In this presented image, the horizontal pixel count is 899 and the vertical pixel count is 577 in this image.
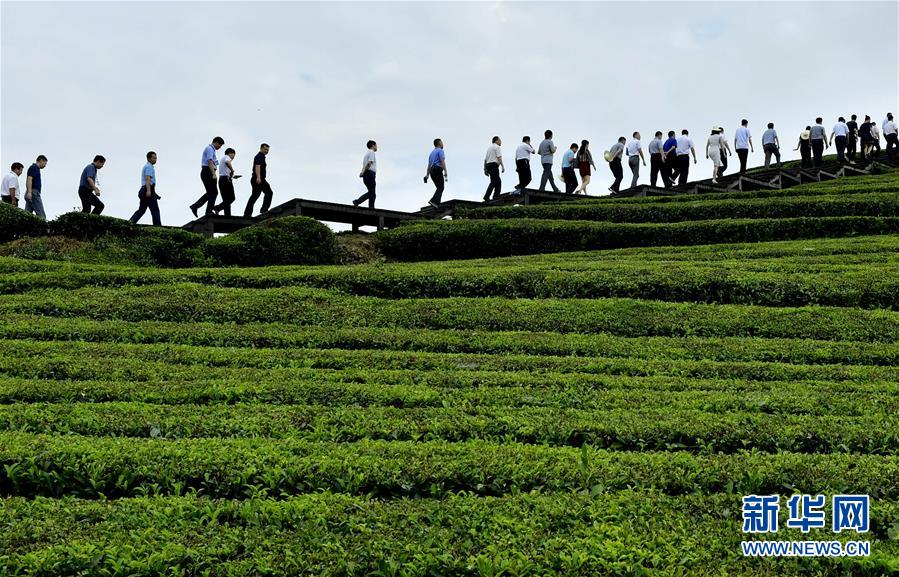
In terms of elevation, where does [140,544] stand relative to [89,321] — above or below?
below

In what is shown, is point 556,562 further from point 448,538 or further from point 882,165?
point 882,165

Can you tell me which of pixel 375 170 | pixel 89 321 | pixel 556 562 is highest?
pixel 375 170

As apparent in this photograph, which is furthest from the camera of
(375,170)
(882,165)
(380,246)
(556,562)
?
(882,165)

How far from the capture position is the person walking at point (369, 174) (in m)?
25.6

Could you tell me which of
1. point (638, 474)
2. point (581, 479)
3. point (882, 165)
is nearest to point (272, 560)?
point (581, 479)

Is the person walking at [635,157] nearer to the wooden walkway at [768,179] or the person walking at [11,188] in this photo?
the wooden walkway at [768,179]

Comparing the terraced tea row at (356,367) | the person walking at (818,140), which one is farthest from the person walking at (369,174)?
the person walking at (818,140)

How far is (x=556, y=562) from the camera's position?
5.97 metres

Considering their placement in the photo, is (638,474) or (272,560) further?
(638,474)

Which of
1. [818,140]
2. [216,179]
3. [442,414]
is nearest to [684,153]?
[818,140]

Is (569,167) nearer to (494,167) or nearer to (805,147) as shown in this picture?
(494,167)

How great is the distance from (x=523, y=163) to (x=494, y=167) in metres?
1.06

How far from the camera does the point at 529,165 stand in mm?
29406

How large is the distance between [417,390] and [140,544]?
167 inches
